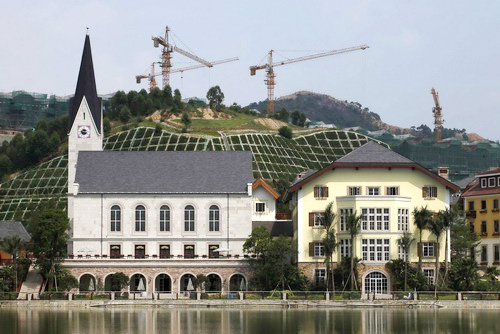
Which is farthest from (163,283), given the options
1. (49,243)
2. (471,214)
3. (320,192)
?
(471,214)

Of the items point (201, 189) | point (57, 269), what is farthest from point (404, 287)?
point (57, 269)

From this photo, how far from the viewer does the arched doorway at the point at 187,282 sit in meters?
110

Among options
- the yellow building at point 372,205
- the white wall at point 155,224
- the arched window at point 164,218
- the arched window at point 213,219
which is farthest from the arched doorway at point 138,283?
the yellow building at point 372,205

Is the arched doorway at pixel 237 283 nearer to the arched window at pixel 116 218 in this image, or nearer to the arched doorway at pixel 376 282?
the arched doorway at pixel 376 282

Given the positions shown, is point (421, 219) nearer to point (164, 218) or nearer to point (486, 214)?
point (486, 214)

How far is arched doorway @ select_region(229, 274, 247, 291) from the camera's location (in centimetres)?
11100

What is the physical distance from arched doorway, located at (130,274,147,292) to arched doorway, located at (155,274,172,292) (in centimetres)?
143

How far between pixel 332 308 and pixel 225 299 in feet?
31.3

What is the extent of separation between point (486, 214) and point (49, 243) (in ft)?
165

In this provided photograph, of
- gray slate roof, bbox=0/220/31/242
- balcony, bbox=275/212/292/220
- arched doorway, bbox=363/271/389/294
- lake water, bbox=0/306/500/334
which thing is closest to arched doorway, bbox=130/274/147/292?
lake water, bbox=0/306/500/334

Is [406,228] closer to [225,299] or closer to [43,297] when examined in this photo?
[225,299]

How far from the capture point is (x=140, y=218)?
11862 cm

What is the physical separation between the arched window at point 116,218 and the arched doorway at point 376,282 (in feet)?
85.9

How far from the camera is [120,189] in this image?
390ft
